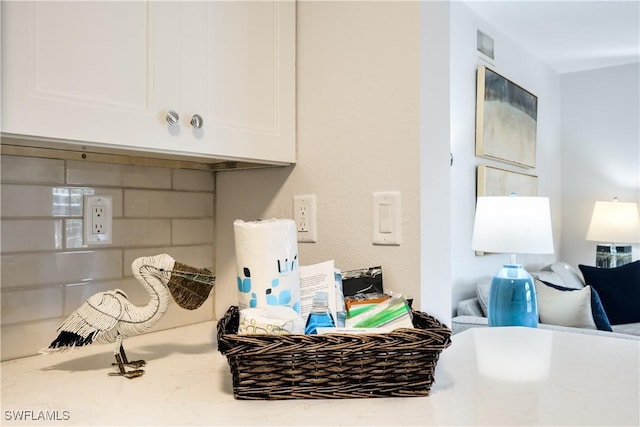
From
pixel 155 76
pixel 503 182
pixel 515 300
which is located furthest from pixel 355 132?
pixel 503 182

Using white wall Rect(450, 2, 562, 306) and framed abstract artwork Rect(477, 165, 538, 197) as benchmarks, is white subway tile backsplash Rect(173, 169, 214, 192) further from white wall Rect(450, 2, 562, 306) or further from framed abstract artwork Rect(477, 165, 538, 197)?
framed abstract artwork Rect(477, 165, 538, 197)

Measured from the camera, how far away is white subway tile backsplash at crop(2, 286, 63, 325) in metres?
1.12

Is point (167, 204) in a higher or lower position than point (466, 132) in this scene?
lower

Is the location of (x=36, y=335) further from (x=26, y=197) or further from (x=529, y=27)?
(x=529, y=27)

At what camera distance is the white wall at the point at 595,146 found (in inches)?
170

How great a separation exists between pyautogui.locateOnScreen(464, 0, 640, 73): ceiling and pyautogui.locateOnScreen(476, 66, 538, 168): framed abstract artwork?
13.2 inches

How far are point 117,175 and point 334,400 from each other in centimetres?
Answer: 81

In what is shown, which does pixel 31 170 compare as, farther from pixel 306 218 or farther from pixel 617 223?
pixel 617 223

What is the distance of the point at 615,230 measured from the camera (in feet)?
13.5

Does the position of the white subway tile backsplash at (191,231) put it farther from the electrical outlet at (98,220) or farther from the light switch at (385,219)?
the light switch at (385,219)

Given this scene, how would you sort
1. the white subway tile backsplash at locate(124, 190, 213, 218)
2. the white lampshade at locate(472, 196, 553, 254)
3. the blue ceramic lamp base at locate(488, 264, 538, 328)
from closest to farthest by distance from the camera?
the white subway tile backsplash at locate(124, 190, 213, 218)
the blue ceramic lamp base at locate(488, 264, 538, 328)
the white lampshade at locate(472, 196, 553, 254)

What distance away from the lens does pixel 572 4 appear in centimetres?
320

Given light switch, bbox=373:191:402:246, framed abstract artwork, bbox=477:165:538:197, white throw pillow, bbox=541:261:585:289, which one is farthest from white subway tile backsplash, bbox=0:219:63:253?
white throw pillow, bbox=541:261:585:289

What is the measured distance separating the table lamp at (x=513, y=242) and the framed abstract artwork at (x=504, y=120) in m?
0.85
